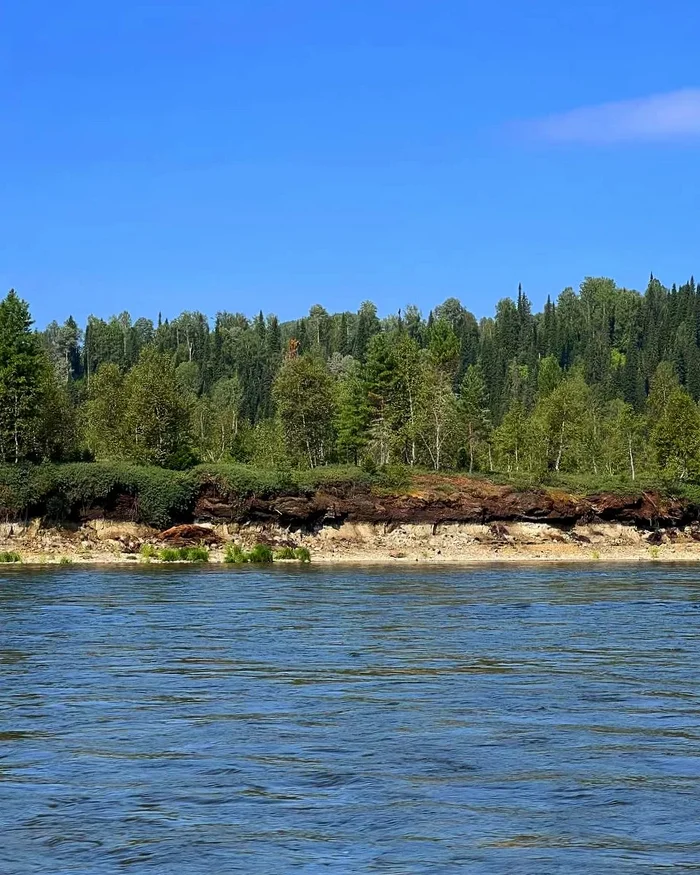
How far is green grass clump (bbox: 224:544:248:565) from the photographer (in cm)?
7031

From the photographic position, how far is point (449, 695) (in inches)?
852

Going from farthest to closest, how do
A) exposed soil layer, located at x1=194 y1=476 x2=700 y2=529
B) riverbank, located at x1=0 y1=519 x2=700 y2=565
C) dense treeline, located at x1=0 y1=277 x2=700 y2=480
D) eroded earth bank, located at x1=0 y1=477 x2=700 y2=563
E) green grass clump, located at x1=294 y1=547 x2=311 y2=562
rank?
1. dense treeline, located at x1=0 y1=277 x2=700 y2=480
2. exposed soil layer, located at x1=194 y1=476 x2=700 y2=529
3. eroded earth bank, located at x1=0 y1=477 x2=700 y2=563
4. riverbank, located at x1=0 y1=519 x2=700 y2=565
5. green grass clump, located at x1=294 y1=547 x2=311 y2=562

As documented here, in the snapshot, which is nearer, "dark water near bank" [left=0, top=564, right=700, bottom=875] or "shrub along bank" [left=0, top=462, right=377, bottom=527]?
"dark water near bank" [left=0, top=564, right=700, bottom=875]

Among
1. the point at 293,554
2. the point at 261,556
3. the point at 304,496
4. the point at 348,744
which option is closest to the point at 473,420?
the point at 304,496

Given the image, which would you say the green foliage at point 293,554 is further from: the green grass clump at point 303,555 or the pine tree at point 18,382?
the pine tree at point 18,382

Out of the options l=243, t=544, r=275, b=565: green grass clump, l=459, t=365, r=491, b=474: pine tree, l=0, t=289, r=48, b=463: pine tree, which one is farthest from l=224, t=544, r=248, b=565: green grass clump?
l=459, t=365, r=491, b=474: pine tree

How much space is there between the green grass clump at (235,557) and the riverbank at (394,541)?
4.62 feet

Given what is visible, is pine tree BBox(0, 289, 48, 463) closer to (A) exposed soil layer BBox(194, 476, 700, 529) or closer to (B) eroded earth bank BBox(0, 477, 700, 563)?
(B) eroded earth bank BBox(0, 477, 700, 563)

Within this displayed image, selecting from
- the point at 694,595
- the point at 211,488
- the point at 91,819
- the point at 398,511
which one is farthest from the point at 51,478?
the point at 91,819

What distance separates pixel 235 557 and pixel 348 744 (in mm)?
54299

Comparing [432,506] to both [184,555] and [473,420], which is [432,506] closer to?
[184,555]

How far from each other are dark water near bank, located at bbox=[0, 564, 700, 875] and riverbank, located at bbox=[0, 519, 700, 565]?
40110 millimetres

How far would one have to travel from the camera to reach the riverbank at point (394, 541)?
75875 millimetres

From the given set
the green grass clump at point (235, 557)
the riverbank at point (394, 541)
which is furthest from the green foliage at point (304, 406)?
the green grass clump at point (235, 557)
